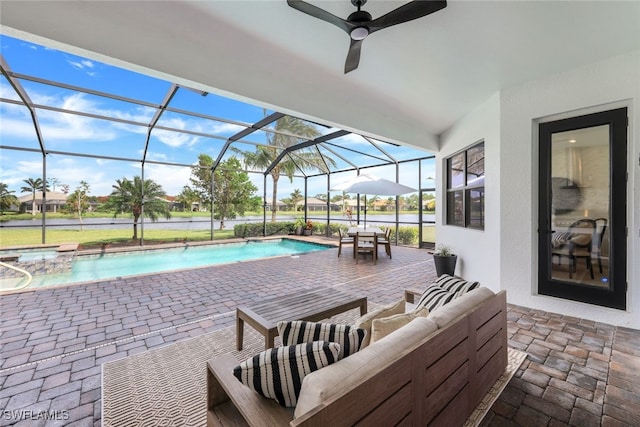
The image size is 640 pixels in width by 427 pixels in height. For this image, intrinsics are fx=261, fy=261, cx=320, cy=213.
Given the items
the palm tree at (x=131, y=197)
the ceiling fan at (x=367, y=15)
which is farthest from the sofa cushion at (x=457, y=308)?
the palm tree at (x=131, y=197)

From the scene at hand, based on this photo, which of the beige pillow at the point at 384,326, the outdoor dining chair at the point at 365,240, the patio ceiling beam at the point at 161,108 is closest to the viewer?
the beige pillow at the point at 384,326

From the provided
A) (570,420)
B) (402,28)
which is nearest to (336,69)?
(402,28)

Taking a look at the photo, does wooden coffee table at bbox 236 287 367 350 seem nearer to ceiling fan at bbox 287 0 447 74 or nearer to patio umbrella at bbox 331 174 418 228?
ceiling fan at bbox 287 0 447 74

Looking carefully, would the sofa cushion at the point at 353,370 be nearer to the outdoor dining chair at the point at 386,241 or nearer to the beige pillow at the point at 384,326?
the beige pillow at the point at 384,326

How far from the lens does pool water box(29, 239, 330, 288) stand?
6221 mm

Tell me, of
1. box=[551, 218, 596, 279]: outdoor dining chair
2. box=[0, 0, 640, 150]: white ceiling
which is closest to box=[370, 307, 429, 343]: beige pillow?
box=[0, 0, 640, 150]: white ceiling

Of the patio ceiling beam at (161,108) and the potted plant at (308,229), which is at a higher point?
the patio ceiling beam at (161,108)

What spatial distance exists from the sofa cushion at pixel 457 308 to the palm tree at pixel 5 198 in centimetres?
1189

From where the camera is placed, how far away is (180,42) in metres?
2.97

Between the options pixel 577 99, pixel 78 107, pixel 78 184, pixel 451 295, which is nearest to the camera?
pixel 451 295

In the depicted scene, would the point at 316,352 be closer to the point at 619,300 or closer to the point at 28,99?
the point at 619,300

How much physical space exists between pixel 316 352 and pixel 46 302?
5073 millimetres

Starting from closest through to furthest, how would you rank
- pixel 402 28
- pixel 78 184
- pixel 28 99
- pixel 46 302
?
pixel 402 28 → pixel 46 302 → pixel 28 99 → pixel 78 184

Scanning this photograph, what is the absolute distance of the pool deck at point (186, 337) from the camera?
1.92 meters
